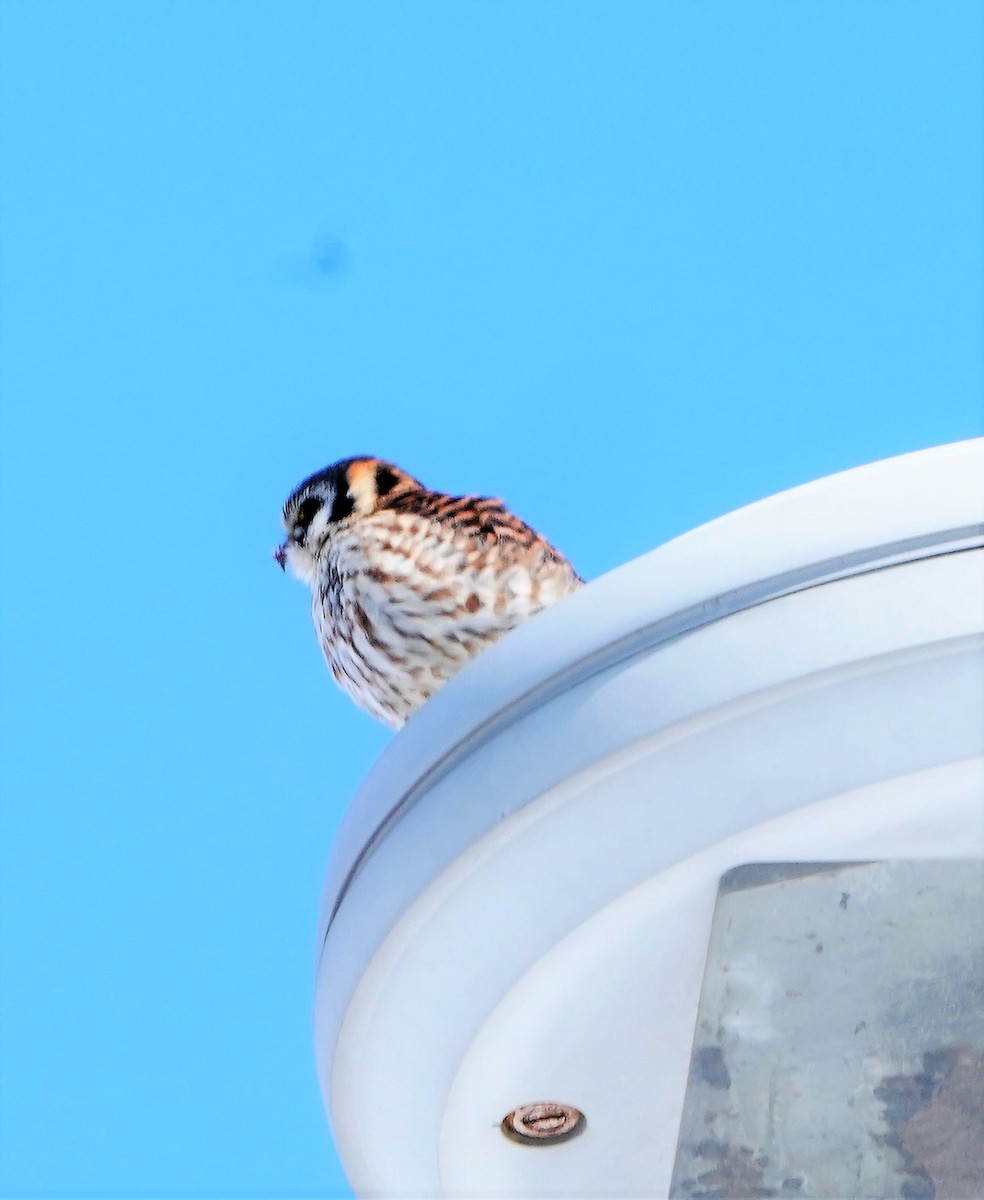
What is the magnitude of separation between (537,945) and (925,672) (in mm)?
439

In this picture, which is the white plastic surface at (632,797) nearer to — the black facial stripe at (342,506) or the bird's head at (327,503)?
the bird's head at (327,503)

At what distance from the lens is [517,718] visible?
155 cm

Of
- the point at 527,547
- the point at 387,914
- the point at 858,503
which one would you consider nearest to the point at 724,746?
the point at 858,503

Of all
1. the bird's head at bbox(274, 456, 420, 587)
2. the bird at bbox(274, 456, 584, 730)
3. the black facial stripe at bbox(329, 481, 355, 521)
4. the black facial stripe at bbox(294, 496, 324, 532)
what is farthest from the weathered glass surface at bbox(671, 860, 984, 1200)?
the black facial stripe at bbox(294, 496, 324, 532)

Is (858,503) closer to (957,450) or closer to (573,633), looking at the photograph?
(957,450)

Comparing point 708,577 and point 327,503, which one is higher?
point 327,503

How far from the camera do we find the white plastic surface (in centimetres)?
143

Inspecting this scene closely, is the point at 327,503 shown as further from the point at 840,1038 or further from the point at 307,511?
the point at 840,1038

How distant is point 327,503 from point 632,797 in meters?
3.19

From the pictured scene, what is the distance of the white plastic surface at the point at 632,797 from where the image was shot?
4.68 feet

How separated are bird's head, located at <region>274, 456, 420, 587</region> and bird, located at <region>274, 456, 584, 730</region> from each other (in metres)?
0.18

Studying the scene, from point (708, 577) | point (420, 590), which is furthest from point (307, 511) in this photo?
point (708, 577)

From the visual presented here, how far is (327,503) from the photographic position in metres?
4.59

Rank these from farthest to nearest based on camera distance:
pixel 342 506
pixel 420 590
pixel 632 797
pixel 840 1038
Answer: pixel 342 506
pixel 420 590
pixel 840 1038
pixel 632 797
